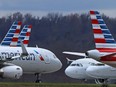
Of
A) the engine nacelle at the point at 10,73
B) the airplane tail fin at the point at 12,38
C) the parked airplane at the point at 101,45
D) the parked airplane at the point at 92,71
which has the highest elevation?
the parked airplane at the point at 101,45

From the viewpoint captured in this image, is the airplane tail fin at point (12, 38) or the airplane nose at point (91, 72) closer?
the airplane nose at point (91, 72)

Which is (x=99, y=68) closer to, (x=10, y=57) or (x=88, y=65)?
(x=88, y=65)

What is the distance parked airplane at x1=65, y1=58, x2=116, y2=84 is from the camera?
69.9m

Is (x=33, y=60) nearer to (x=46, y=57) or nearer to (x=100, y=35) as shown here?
(x=46, y=57)

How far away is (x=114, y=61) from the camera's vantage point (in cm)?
4806

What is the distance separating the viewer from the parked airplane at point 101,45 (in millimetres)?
47406

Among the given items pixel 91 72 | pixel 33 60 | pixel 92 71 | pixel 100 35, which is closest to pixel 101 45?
pixel 100 35

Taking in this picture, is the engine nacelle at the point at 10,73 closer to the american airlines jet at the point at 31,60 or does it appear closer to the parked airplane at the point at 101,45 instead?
the american airlines jet at the point at 31,60

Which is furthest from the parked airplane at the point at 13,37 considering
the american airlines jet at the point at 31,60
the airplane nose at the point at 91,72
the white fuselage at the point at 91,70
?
the airplane nose at the point at 91,72

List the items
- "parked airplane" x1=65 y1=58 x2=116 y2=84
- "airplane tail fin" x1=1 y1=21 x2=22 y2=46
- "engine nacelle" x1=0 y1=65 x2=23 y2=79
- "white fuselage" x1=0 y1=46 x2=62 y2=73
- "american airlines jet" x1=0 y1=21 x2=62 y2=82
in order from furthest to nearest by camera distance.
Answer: "airplane tail fin" x1=1 y1=21 x2=22 y2=46
"parked airplane" x1=65 y1=58 x2=116 y2=84
"white fuselage" x1=0 y1=46 x2=62 y2=73
"american airlines jet" x1=0 y1=21 x2=62 y2=82
"engine nacelle" x1=0 y1=65 x2=23 y2=79

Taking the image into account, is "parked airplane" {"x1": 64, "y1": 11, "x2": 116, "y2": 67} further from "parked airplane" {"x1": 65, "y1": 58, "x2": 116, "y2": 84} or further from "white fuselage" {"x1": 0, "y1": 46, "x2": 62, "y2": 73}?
"white fuselage" {"x1": 0, "y1": 46, "x2": 62, "y2": 73}

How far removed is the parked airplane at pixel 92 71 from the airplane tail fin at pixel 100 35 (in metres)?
18.0

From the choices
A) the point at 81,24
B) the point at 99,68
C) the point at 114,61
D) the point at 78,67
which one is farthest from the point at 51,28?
the point at 114,61

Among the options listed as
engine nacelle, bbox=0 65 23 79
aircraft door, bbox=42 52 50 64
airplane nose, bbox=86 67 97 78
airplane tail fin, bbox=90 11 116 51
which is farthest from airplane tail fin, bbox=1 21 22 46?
airplane tail fin, bbox=90 11 116 51
